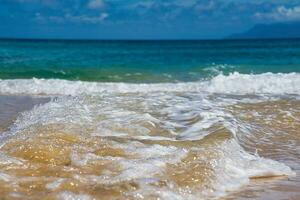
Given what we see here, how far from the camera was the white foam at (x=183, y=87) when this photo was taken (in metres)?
14.7

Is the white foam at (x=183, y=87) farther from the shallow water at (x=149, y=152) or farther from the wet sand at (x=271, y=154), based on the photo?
the shallow water at (x=149, y=152)

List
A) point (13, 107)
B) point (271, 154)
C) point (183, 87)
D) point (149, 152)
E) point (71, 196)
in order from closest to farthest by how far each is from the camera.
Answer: point (71, 196) → point (149, 152) → point (271, 154) → point (13, 107) → point (183, 87)

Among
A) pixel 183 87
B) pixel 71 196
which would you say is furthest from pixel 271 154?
pixel 183 87

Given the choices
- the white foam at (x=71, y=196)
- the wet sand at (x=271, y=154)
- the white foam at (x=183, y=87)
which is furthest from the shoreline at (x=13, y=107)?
the white foam at (x=71, y=196)

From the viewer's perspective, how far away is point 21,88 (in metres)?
15.6

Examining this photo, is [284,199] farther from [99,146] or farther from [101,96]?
[101,96]

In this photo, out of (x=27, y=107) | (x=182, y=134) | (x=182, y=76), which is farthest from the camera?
(x=182, y=76)

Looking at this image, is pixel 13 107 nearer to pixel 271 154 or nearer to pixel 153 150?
pixel 153 150

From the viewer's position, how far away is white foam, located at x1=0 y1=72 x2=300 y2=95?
1473 cm

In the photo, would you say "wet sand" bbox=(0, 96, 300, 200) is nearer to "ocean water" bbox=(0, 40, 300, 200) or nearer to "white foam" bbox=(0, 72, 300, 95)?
"ocean water" bbox=(0, 40, 300, 200)

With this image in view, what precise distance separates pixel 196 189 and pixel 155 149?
4.23ft

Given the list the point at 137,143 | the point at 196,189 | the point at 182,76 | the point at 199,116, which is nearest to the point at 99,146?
the point at 137,143

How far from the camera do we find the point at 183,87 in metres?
16.3

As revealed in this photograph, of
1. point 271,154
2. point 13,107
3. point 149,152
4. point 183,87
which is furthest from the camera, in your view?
point 183,87
